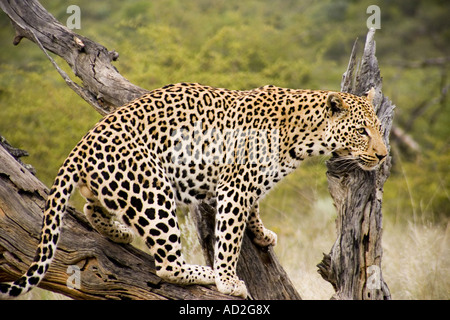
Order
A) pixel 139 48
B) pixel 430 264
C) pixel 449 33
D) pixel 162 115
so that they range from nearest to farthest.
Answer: pixel 162 115, pixel 430 264, pixel 139 48, pixel 449 33

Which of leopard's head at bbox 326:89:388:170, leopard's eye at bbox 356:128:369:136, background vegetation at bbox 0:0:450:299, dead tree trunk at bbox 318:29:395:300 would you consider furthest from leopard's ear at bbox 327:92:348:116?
background vegetation at bbox 0:0:450:299

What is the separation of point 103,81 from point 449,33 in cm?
2264

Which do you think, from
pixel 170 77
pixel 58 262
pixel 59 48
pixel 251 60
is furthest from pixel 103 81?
pixel 251 60

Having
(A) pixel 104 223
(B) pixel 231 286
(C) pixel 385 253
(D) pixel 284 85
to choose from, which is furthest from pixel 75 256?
(D) pixel 284 85

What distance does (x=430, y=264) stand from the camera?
9.25 metres

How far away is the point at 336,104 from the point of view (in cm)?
585

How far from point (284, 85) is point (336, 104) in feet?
35.2

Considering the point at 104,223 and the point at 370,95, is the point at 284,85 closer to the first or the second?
the point at 370,95

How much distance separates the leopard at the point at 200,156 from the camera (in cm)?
528

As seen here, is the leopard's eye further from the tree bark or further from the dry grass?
the dry grass

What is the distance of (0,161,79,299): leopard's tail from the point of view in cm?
461

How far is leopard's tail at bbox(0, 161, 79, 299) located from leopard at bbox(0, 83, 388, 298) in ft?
0.03

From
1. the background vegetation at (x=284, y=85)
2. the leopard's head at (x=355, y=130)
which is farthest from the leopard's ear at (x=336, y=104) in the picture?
the background vegetation at (x=284, y=85)
